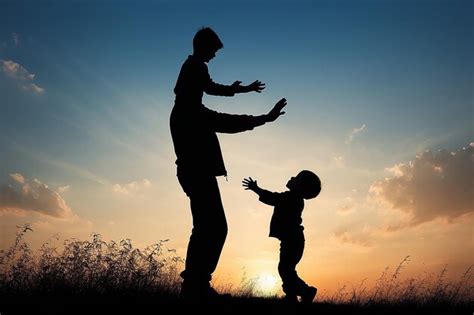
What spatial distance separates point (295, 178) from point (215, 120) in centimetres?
179

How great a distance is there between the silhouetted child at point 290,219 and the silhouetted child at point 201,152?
3.83 ft

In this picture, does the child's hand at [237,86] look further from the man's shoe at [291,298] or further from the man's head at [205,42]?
the man's shoe at [291,298]

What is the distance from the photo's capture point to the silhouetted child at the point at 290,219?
587cm

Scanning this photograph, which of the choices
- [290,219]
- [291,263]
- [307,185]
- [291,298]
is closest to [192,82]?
[307,185]

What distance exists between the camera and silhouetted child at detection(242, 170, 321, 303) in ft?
19.2

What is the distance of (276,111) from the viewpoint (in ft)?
18.2

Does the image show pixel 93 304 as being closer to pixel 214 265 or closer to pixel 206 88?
pixel 214 265

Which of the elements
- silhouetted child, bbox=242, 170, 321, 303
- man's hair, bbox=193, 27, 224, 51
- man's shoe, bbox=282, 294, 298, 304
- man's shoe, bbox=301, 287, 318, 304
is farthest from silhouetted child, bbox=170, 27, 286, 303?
man's shoe, bbox=301, 287, 318, 304

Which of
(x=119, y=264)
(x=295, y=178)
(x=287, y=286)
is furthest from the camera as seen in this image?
(x=119, y=264)

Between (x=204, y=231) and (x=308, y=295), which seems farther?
(x=308, y=295)

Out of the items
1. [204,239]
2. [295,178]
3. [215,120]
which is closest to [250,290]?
[295,178]

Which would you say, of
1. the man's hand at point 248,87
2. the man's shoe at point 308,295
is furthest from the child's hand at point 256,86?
the man's shoe at point 308,295

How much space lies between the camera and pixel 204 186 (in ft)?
16.4

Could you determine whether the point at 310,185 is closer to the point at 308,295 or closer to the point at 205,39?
the point at 308,295
